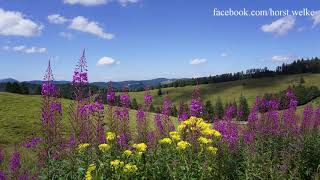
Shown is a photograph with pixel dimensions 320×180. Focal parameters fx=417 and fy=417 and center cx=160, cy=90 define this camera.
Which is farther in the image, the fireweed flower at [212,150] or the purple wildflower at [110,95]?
the purple wildflower at [110,95]

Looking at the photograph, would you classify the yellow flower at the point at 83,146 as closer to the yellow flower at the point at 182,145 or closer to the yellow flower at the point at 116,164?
the yellow flower at the point at 116,164

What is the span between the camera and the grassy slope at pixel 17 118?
4431 centimetres

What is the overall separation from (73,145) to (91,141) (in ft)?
1.15

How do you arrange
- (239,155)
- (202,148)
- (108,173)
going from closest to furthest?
1. (108,173)
2. (202,148)
3. (239,155)

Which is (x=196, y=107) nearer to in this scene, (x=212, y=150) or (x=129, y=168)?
(x=212, y=150)

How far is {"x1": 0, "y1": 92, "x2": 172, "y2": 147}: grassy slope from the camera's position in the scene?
44312mm

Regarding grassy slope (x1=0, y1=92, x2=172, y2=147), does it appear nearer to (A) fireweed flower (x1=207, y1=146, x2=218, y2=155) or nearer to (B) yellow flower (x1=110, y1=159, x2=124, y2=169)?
(A) fireweed flower (x1=207, y1=146, x2=218, y2=155)

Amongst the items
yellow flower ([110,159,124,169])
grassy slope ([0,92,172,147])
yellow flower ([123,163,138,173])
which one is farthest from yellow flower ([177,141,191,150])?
grassy slope ([0,92,172,147])

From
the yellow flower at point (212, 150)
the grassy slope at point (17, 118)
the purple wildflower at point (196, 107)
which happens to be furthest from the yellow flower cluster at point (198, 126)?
the grassy slope at point (17, 118)

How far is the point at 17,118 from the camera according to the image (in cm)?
5262

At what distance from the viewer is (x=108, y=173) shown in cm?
737

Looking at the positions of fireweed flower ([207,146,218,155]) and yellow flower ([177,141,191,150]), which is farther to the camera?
fireweed flower ([207,146,218,155])

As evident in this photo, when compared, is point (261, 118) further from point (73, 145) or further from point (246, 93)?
point (246, 93)

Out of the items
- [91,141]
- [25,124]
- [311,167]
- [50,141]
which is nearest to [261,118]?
[311,167]
